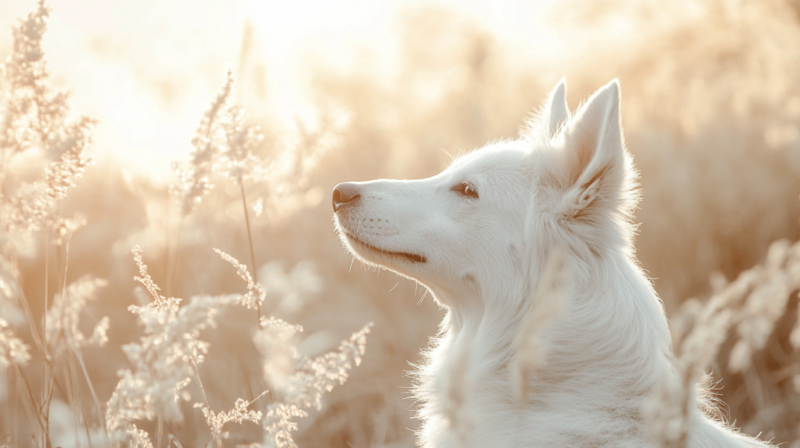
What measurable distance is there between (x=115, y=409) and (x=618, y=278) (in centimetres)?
159

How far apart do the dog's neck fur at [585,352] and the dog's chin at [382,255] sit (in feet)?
1.16

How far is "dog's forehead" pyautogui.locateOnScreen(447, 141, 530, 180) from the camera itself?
2.38 meters

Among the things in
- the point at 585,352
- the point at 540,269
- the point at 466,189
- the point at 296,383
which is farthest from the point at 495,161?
the point at 296,383

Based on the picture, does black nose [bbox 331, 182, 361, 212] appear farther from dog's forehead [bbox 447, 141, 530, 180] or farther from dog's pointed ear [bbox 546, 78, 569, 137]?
dog's pointed ear [bbox 546, 78, 569, 137]

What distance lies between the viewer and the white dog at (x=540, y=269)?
1.82 meters

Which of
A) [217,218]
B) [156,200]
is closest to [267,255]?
[217,218]

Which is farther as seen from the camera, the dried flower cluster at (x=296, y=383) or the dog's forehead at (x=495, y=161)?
the dog's forehead at (x=495, y=161)

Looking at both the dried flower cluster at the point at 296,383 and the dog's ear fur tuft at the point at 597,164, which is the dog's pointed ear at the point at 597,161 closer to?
the dog's ear fur tuft at the point at 597,164

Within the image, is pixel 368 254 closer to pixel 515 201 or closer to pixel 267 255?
pixel 515 201

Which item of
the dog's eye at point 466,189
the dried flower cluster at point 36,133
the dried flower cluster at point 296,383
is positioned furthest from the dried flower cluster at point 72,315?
the dog's eye at point 466,189

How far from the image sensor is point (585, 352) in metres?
1.93

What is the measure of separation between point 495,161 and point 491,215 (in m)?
0.24

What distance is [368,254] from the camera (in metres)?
2.27

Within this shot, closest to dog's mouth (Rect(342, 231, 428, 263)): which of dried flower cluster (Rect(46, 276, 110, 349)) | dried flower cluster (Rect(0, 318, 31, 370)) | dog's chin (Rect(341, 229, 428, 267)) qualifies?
dog's chin (Rect(341, 229, 428, 267))
